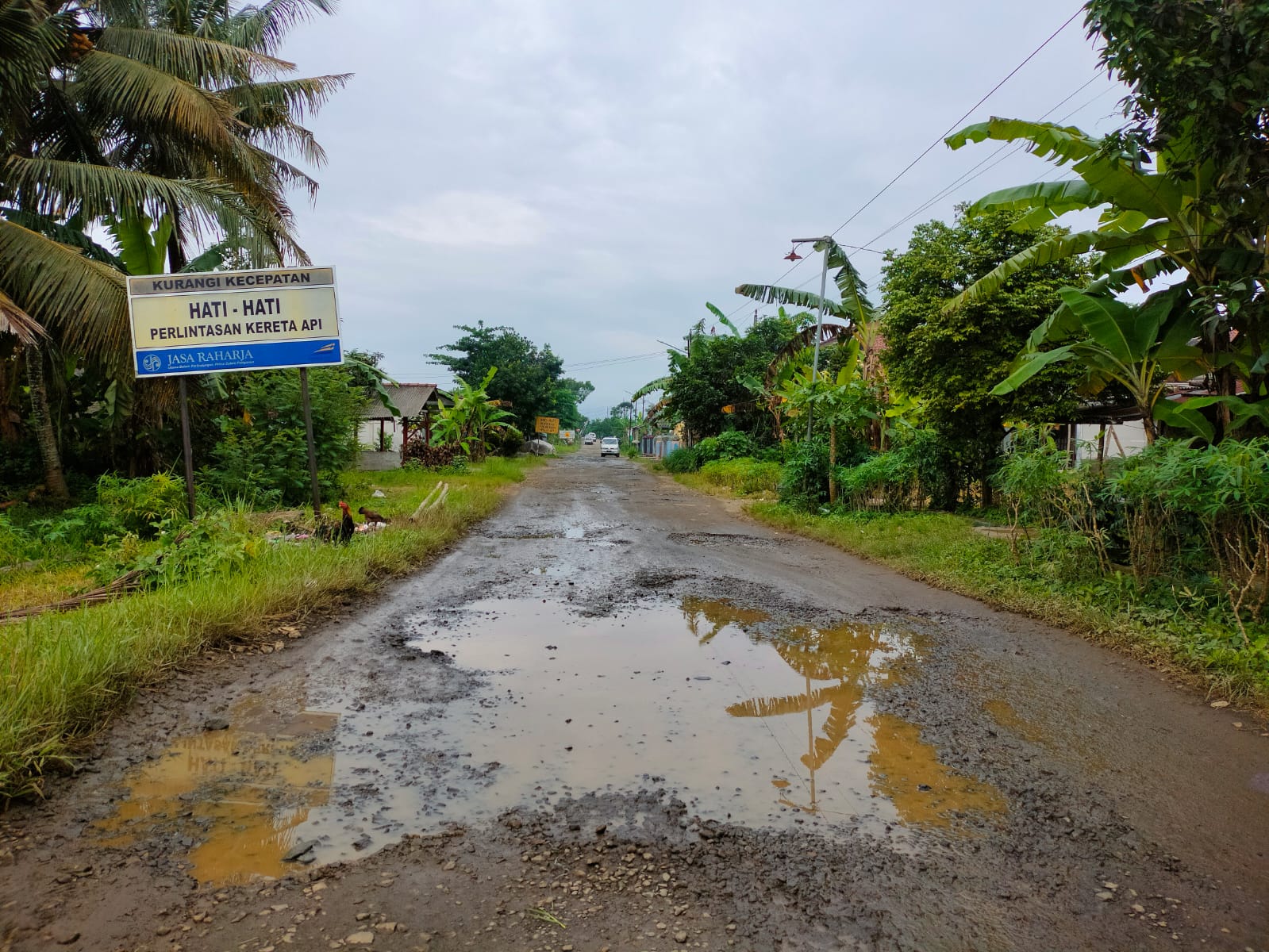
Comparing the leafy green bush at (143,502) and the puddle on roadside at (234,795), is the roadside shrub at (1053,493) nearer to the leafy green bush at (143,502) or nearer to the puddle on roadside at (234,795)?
the puddle on roadside at (234,795)

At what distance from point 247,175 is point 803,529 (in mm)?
11247

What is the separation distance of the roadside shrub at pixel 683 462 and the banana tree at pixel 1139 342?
70.8 feet

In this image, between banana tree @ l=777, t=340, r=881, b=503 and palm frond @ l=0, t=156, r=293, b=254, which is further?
banana tree @ l=777, t=340, r=881, b=503

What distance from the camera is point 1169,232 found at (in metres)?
7.50

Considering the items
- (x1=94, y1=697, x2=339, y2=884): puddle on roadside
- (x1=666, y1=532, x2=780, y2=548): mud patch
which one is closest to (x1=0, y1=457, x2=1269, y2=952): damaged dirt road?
(x1=94, y1=697, x2=339, y2=884): puddle on roadside

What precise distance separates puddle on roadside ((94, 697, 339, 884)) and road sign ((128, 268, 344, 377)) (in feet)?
19.0

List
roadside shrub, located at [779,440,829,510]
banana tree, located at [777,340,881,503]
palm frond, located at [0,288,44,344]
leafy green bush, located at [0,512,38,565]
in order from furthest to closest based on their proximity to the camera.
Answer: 1. roadside shrub, located at [779,440,829,510]
2. banana tree, located at [777,340,881,503]
3. leafy green bush, located at [0,512,38,565]
4. palm frond, located at [0,288,44,344]

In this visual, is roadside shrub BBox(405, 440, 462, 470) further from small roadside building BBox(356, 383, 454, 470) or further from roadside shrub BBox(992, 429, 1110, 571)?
roadside shrub BBox(992, 429, 1110, 571)

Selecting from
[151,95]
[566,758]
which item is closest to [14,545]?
[151,95]

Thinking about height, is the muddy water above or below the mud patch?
below

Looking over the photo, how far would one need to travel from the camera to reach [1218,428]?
7.70 meters

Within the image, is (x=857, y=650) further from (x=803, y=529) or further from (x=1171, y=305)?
(x=803, y=529)

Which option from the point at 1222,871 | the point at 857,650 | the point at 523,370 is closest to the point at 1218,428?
the point at 857,650

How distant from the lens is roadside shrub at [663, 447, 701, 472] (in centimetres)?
3036
